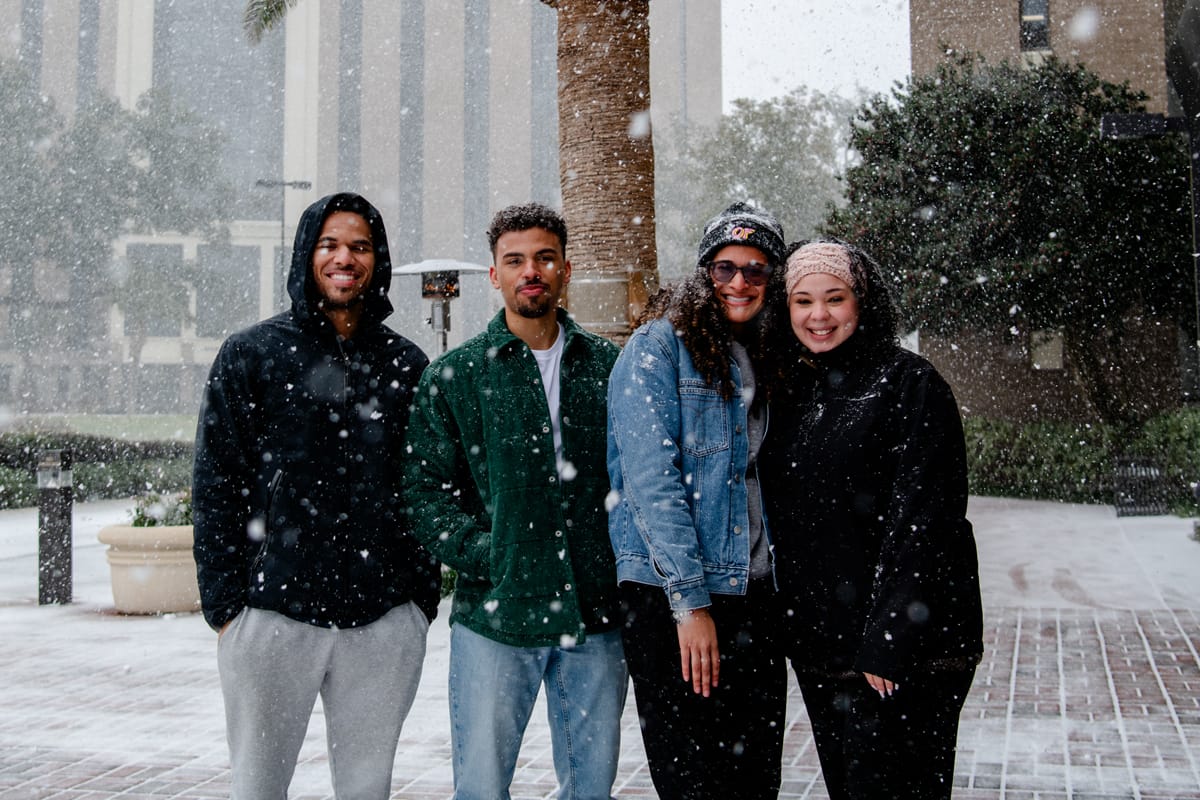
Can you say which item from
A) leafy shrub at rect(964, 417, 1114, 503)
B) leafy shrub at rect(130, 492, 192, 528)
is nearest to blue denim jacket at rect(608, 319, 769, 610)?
leafy shrub at rect(130, 492, 192, 528)

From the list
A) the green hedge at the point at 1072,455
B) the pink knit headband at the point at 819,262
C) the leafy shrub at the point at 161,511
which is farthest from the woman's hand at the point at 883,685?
the green hedge at the point at 1072,455

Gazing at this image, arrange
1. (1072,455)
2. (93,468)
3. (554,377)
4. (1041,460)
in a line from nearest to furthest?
1. (554,377)
2. (1072,455)
3. (1041,460)
4. (93,468)

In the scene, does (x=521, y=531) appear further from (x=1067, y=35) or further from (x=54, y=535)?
(x=1067, y=35)

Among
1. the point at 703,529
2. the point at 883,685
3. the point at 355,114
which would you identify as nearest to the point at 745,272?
the point at 703,529

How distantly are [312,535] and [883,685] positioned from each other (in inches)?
60.1

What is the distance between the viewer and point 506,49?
53.2m

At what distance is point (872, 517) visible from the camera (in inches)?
104

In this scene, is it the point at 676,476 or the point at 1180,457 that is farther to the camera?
the point at 1180,457

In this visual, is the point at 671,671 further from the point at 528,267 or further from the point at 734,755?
the point at 528,267

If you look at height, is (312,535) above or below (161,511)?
above

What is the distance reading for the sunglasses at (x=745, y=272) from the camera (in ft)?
9.26

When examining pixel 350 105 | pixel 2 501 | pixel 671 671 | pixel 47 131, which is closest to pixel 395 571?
pixel 671 671

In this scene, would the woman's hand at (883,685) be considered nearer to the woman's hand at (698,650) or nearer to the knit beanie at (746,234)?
the woman's hand at (698,650)

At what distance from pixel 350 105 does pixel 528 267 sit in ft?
173
